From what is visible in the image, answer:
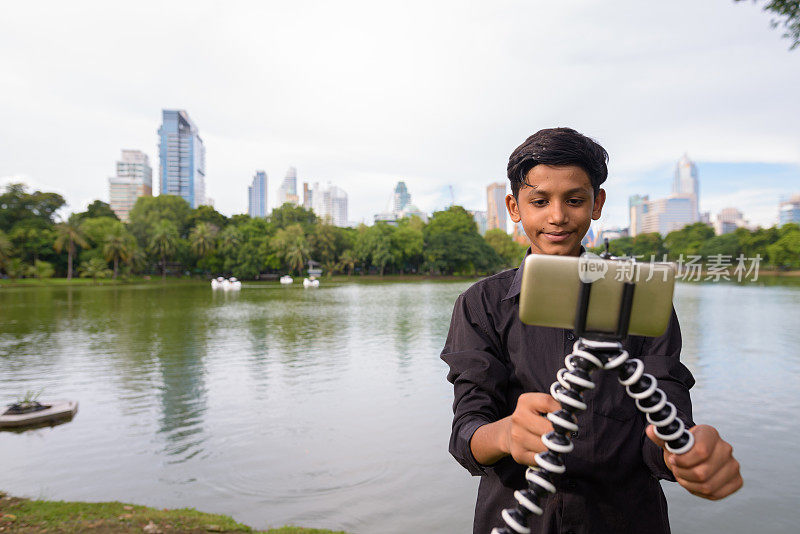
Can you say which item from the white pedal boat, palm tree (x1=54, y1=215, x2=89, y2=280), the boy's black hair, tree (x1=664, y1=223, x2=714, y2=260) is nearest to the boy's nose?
the boy's black hair

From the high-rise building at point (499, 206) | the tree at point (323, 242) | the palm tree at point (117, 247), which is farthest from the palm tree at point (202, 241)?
the high-rise building at point (499, 206)

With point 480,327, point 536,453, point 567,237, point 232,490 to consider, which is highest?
point 567,237

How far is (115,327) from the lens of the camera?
772 inches

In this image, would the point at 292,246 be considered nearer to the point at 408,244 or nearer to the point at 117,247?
the point at 408,244

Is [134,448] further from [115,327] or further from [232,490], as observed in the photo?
[115,327]

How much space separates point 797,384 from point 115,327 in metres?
21.0

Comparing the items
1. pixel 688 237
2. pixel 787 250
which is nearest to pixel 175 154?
pixel 688 237

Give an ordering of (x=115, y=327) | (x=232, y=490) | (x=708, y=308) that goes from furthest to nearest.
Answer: (x=708, y=308) < (x=115, y=327) < (x=232, y=490)

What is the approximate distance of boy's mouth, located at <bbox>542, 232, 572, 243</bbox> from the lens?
5.11 ft

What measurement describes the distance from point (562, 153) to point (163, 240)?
70.9 metres

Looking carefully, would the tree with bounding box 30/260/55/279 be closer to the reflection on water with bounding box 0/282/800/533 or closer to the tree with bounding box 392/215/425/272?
the tree with bounding box 392/215/425/272

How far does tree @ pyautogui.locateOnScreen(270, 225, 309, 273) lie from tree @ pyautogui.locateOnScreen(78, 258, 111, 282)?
19499mm

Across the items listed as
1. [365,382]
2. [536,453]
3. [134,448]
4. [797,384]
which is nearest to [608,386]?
[536,453]

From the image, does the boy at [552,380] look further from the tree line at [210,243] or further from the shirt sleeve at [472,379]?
the tree line at [210,243]
